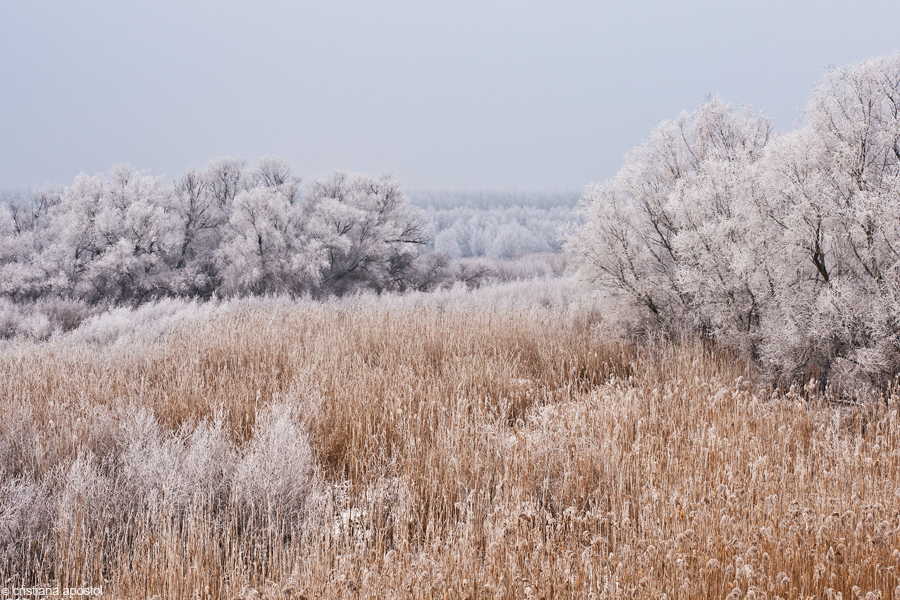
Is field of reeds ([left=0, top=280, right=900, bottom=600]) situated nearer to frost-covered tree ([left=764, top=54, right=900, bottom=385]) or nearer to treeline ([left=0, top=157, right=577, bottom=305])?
frost-covered tree ([left=764, top=54, right=900, bottom=385])

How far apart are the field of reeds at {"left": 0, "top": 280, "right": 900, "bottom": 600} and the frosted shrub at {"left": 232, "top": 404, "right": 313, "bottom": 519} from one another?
18 mm

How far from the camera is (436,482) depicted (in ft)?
10.7

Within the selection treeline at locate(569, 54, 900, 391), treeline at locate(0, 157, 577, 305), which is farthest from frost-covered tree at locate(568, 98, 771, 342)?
treeline at locate(0, 157, 577, 305)

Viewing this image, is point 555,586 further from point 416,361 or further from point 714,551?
point 416,361

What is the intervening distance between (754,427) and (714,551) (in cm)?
234

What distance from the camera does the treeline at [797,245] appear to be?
176 inches

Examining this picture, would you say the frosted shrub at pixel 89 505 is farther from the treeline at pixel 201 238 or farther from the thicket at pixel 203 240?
the treeline at pixel 201 238

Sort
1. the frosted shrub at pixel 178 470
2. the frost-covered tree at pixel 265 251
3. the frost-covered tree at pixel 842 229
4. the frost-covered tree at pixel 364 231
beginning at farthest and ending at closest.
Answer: the frost-covered tree at pixel 364 231 < the frost-covered tree at pixel 265 251 < the frost-covered tree at pixel 842 229 < the frosted shrub at pixel 178 470

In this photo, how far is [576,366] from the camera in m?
6.27

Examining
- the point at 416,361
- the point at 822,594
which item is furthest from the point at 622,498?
the point at 416,361

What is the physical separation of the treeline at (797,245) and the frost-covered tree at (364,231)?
1132 cm

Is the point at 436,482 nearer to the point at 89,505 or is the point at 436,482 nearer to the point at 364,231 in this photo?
the point at 89,505

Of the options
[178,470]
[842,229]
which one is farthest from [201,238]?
[842,229]

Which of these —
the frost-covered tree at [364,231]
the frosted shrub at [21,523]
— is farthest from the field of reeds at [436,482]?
the frost-covered tree at [364,231]
